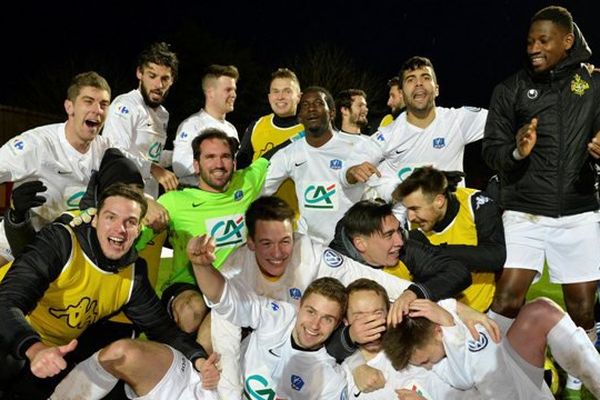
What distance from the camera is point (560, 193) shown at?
4.02m

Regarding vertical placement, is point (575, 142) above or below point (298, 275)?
above

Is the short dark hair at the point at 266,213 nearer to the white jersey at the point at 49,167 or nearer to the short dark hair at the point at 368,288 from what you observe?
the short dark hair at the point at 368,288

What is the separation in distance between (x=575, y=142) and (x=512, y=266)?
825mm

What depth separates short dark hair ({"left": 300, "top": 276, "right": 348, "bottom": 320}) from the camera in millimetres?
3469

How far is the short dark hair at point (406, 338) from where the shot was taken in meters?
3.25

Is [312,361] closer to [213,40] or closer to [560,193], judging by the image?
[560,193]

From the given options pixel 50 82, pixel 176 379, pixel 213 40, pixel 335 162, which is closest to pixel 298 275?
pixel 176 379

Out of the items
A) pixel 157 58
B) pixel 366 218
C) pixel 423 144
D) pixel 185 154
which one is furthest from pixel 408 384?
pixel 157 58

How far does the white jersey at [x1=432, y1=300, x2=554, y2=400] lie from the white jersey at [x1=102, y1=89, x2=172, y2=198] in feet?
10.2

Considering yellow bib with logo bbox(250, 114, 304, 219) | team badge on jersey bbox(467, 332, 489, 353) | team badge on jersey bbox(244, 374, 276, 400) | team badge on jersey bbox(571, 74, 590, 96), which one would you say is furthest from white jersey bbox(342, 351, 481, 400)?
yellow bib with logo bbox(250, 114, 304, 219)

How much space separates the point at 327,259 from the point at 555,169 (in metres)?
1.47

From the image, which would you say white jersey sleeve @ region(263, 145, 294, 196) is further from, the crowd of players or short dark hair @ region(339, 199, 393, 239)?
short dark hair @ region(339, 199, 393, 239)

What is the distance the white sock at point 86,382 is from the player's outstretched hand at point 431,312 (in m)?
1.49

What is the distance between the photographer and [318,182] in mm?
5316
